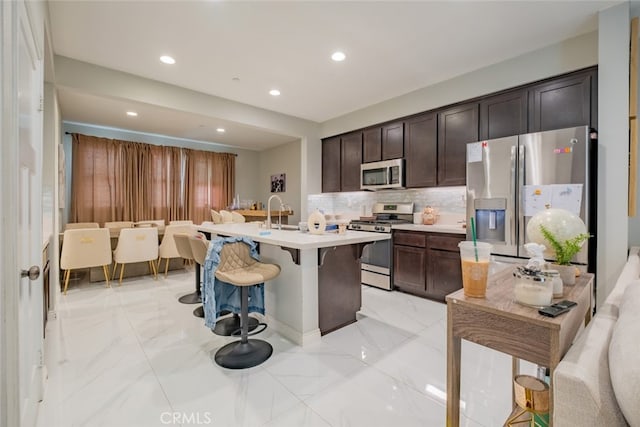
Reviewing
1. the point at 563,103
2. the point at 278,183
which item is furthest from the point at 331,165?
the point at 563,103

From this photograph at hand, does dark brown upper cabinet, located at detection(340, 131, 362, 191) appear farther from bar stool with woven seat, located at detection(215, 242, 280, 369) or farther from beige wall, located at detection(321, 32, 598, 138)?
bar stool with woven seat, located at detection(215, 242, 280, 369)

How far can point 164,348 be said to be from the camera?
2.38 meters

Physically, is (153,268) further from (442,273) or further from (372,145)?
(442,273)

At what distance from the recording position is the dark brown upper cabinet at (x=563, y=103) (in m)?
2.68

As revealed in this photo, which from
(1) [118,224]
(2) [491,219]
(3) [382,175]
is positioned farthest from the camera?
(1) [118,224]

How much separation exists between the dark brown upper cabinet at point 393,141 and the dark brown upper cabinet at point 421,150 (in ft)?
0.26

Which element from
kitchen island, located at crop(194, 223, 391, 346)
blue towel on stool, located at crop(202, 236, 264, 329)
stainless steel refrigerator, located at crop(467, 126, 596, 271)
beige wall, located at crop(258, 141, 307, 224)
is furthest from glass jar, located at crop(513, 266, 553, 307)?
beige wall, located at crop(258, 141, 307, 224)

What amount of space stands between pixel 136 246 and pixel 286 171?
3.28 metres

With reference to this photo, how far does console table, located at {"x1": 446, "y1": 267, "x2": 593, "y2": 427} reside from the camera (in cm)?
89

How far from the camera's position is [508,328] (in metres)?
0.97

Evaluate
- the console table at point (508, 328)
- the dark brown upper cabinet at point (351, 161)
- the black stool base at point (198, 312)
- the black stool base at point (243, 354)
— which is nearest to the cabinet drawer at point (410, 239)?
the dark brown upper cabinet at point (351, 161)

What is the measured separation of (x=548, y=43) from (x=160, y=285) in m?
5.48

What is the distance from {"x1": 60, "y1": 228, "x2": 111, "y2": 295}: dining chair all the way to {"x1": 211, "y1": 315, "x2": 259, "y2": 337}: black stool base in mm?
2311

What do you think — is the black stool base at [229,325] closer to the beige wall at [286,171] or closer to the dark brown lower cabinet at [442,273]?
the dark brown lower cabinet at [442,273]
